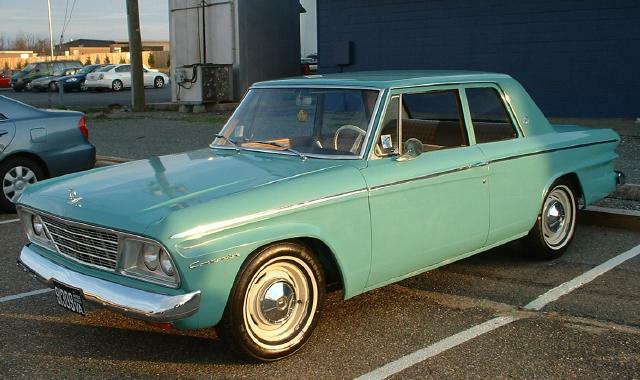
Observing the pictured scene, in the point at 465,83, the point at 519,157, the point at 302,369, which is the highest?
the point at 465,83

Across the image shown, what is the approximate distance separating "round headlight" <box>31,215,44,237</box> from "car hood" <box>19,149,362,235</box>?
0.34 feet

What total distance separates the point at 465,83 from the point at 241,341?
2.69 meters

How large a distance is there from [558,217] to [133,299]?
3.79 meters

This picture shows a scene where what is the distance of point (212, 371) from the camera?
13.4 ft

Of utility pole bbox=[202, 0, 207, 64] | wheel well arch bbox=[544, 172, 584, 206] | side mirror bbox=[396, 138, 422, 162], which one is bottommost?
wheel well arch bbox=[544, 172, 584, 206]

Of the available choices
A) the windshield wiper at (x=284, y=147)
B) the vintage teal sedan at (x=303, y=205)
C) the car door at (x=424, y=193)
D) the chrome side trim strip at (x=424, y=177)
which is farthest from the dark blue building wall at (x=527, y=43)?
the windshield wiper at (x=284, y=147)

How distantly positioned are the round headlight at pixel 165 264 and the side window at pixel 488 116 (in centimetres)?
260

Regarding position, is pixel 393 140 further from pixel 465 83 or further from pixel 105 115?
pixel 105 115

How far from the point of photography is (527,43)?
1669cm

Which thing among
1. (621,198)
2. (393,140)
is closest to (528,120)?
(393,140)

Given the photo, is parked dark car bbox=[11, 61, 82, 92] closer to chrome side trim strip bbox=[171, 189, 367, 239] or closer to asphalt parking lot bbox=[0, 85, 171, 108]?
asphalt parking lot bbox=[0, 85, 171, 108]

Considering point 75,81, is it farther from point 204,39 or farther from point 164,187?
point 164,187

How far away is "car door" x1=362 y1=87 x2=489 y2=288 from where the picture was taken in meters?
4.58

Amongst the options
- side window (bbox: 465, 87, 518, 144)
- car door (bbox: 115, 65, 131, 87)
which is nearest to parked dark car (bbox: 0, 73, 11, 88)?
car door (bbox: 115, 65, 131, 87)
